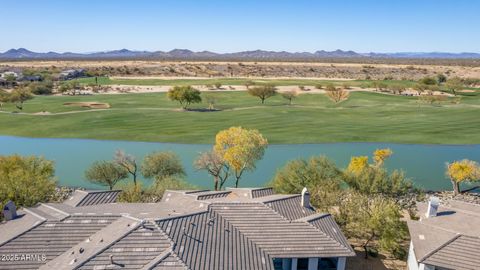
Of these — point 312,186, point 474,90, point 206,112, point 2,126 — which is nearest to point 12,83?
point 2,126

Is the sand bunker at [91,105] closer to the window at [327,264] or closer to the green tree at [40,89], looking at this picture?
the green tree at [40,89]

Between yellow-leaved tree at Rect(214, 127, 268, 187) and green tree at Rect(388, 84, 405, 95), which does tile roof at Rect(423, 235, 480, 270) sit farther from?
green tree at Rect(388, 84, 405, 95)

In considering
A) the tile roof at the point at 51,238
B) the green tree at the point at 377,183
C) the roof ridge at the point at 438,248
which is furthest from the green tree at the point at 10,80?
the roof ridge at the point at 438,248

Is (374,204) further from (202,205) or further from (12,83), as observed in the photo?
(12,83)

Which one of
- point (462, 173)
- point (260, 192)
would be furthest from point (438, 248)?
point (462, 173)

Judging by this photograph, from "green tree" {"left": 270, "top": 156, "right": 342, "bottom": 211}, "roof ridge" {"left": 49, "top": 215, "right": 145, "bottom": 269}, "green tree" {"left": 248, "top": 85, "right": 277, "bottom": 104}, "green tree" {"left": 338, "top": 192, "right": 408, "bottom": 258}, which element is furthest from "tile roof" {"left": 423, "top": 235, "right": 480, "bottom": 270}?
"green tree" {"left": 248, "top": 85, "right": 277, "bottom": 104}
